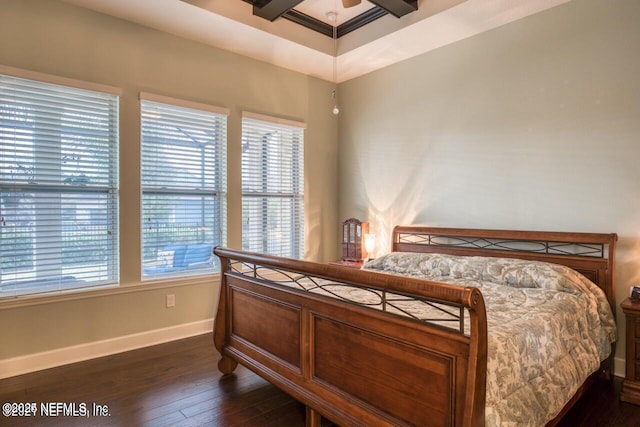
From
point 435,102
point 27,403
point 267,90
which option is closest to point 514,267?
point 435,102

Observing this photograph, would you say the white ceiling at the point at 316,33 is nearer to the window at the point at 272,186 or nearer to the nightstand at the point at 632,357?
the window at the point at 272,186

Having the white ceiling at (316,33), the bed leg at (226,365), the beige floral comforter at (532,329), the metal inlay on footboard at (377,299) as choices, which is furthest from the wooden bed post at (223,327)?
the white ceiling at (316,33)

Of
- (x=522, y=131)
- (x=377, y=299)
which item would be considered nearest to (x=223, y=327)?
(x=377, y=299)

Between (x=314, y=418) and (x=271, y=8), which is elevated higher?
(x=271, y=8)

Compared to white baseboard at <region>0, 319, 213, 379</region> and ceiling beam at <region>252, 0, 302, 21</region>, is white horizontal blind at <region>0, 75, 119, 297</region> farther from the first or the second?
ceiling beam at <region>252, 0, 302, 21</region>

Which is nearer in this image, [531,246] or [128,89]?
[531,246]

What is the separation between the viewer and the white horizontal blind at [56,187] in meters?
2.88

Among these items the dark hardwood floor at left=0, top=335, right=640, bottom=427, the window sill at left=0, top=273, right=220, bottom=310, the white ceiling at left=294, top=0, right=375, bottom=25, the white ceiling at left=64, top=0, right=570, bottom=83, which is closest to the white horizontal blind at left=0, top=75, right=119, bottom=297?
the window sill at left=0, top=273, right=220, bottom=310

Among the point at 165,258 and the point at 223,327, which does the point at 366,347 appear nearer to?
the point at 223,327

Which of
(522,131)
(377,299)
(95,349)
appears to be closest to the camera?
(377,299)

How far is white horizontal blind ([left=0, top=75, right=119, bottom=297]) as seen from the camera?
288cm

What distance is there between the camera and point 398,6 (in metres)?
3.24

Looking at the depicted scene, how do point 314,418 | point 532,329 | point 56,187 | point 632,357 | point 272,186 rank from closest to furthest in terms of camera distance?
point 532,329, point 314,418, point 632,357, point 56,187, point 272,186

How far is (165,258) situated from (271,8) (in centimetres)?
249
